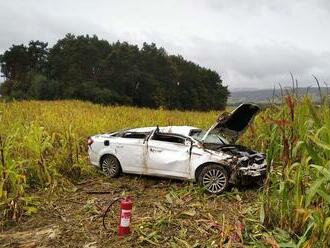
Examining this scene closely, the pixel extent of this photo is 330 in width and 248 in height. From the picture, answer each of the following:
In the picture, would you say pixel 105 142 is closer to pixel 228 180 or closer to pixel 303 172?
pixel 228 180

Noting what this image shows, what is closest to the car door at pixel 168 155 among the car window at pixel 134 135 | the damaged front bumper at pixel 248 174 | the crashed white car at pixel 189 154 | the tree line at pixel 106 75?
the crashed white car at pixel 189 154

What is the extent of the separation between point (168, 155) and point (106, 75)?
4024 centimetres

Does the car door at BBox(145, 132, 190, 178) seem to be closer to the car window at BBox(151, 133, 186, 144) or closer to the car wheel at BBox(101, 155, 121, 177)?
the car window at BBox(151, 133, 186, 144)

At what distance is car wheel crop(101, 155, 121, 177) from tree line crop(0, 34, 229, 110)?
33.1 metres

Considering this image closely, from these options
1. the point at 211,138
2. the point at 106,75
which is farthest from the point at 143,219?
the point at 106,75

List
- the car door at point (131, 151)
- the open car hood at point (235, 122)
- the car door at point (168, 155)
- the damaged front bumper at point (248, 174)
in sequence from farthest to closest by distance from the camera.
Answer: the car door at point (131, 151)
the open car hood at point (235, 122)
the car door at point (168, 155)
the damaged front bumper at point (248, 174)

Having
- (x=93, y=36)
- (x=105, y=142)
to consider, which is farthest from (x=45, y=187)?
(x=93, y=36)

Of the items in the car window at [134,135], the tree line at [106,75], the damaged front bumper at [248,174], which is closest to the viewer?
the damaged front bumper at [248,174]

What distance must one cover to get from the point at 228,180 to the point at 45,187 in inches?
146

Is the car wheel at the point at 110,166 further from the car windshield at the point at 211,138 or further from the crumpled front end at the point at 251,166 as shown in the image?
the crumpled front end at the point at 251,166

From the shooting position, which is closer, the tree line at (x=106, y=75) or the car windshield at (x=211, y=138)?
the car windshield at (x=211, y=138)

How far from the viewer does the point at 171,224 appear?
23.7 feet

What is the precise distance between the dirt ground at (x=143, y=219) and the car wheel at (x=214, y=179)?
179 mm

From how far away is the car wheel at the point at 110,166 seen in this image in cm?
1123
